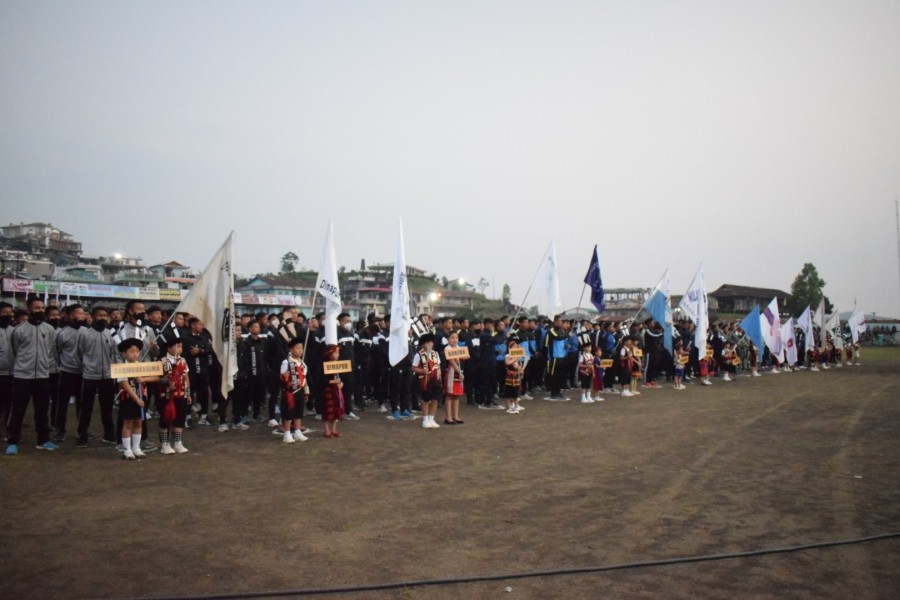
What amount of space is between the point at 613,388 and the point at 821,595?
15.6 meters

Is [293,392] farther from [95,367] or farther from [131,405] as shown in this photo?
[95,367]

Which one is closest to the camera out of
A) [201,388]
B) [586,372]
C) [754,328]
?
[201,388]

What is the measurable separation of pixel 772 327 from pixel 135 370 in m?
25.3

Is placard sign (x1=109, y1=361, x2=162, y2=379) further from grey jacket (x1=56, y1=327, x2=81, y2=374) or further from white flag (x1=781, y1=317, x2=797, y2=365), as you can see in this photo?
white flag (x1=781, y1=317, x2=797, y2=365)

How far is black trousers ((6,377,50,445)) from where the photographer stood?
870 centimetres

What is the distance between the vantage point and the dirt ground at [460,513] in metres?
4.56

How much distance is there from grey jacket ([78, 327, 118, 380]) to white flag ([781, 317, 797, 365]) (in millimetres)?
26623

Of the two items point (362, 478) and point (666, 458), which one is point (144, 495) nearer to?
point (362, 478)

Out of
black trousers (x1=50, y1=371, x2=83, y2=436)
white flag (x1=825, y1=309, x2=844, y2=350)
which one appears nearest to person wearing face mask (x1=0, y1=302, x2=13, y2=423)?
black trousers (x1=50, y1=371, x2=83, y2=436)

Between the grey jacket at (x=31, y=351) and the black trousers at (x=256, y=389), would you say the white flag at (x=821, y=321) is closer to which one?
the black trousers at (x=256, y=389)

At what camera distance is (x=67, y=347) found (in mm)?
9664

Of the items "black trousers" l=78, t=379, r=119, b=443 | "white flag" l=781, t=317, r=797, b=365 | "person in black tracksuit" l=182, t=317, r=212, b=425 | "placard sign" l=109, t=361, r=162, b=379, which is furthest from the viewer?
"white flag" l=781, t=317, r=797, b=365

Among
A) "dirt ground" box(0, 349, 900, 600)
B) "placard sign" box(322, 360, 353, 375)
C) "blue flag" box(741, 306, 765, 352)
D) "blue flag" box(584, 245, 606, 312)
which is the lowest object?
"dirt ground" box(0, 349, 900, 600)

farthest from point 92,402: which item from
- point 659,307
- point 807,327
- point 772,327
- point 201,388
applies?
point 807,327
